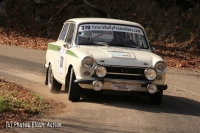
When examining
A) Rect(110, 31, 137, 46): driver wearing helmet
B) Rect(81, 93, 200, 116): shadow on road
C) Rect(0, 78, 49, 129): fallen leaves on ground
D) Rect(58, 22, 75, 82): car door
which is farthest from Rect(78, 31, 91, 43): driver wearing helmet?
Rect(0, 78, 49, 129): fallen leaves on ground

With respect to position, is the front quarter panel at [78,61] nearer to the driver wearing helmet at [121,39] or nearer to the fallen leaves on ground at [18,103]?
the fallen leaves on ground at [18,103]

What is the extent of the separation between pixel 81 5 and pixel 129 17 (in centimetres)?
298

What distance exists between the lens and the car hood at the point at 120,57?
10805 mm

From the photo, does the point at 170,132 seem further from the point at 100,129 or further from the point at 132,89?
the point at 132,89

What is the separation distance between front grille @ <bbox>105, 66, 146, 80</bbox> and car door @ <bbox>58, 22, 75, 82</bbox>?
1250 mm

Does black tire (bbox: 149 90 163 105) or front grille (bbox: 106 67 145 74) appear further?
black tire (bbox: 149 90 163 105)

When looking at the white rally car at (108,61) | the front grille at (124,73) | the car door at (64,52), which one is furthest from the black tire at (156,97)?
the car door at (64,52)

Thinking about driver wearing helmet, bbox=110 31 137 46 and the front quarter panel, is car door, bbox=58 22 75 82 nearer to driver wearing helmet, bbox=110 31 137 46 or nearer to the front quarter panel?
the front quarter panel

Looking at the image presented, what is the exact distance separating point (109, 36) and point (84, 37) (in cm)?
53

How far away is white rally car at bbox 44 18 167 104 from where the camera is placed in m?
10.8

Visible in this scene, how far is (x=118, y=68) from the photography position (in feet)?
35.4

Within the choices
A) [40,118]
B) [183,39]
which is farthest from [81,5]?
[40,118]

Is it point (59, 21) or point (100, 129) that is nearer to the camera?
point (100, 129)

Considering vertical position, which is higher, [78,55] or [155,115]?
[78,55]
